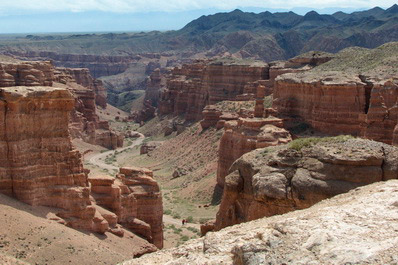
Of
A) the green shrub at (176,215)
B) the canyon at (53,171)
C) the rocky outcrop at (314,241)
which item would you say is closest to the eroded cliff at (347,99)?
the green shrub at (176,215)

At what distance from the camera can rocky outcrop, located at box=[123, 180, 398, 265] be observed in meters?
9.88

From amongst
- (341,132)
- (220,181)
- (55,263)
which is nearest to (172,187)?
(220,181)

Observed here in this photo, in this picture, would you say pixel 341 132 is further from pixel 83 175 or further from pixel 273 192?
pixel 273 192

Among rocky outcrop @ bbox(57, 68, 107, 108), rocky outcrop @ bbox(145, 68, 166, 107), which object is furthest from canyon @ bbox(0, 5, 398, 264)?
rocky outcrop @ bbox(145, 68, 166, 107)

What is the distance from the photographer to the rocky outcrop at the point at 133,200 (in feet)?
103

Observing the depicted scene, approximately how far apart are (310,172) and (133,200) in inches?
636

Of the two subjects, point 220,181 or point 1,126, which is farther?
point 220,181

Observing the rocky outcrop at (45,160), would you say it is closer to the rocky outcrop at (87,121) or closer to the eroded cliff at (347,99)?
the eroded cliff at (347,99)

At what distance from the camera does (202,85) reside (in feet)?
276

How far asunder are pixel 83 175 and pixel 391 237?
21437 millimetres

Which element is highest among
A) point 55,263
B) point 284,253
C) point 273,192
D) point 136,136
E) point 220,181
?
point 284,253

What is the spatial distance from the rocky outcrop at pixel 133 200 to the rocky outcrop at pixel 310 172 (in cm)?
1263

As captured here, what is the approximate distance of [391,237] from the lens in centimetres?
1001

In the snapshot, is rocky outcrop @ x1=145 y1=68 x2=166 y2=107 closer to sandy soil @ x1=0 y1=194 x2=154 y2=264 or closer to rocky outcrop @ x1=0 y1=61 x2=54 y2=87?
rocky outcrop @ x1=0 y1=61 x2=54 y2=87
